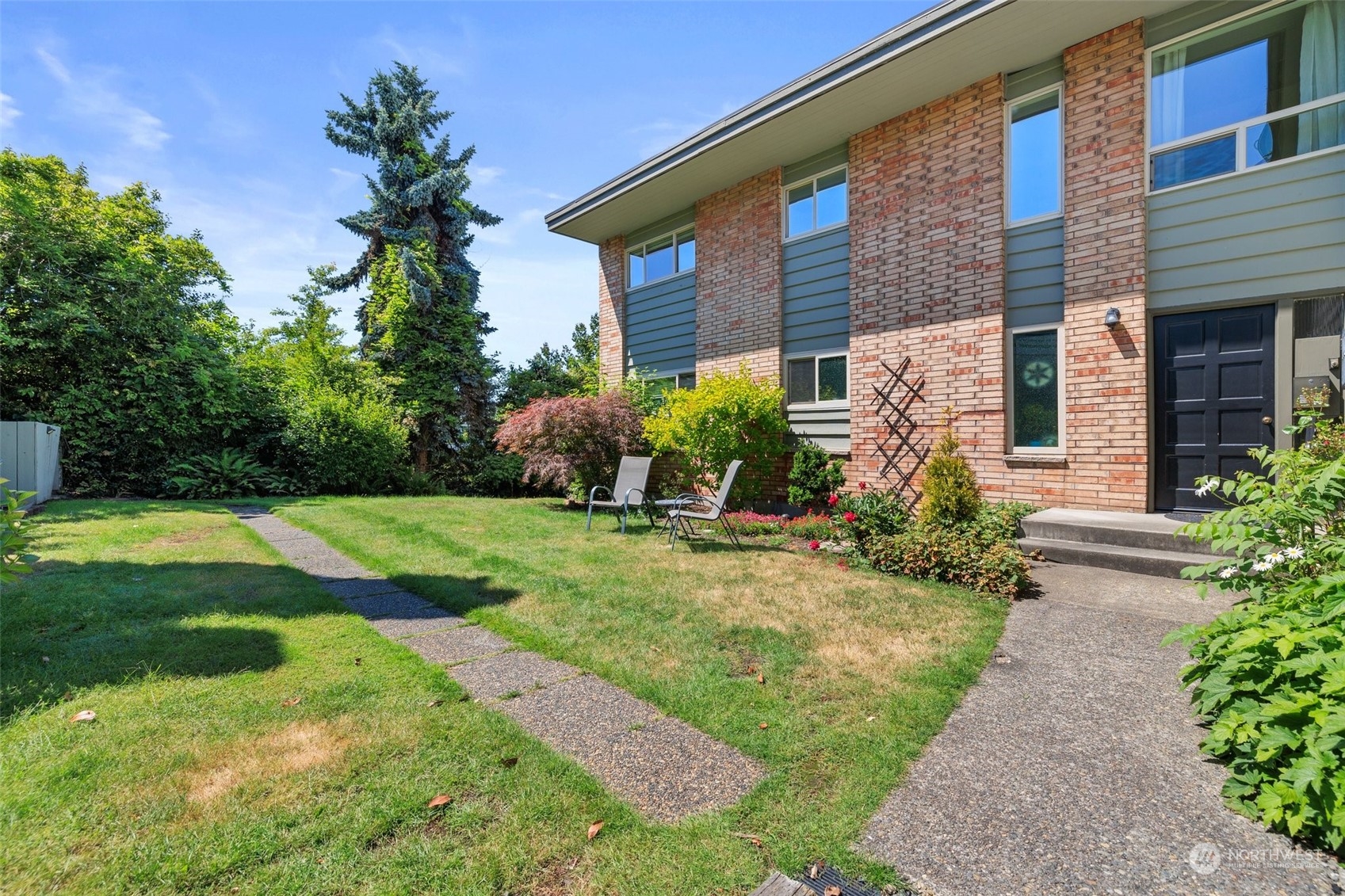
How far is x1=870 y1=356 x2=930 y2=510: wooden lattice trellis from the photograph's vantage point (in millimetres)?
7965

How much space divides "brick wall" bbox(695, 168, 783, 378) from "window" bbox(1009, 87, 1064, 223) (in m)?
3.55

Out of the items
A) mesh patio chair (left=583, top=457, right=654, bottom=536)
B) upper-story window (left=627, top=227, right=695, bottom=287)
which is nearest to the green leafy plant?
mesh patio chair (left=583, top=457, right=654, bottom=536)

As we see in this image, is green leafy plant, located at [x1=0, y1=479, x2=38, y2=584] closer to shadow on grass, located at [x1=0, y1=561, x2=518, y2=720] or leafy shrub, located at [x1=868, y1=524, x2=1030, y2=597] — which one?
shadow on grass, located at [x1=0, y1=561, x2=518, y2=720]

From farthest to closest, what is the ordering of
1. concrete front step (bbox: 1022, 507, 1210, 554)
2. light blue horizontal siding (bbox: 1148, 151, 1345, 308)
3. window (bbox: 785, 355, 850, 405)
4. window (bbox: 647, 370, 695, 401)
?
window (bbox: 647, 370, 695, 401)
window (bbox: 785, 355, 850, 405)
light blue horizontal siding (bbox: 1148, 151, 1345, 308)
concrete front step (bbox: 1022, 507, 1210, 554)

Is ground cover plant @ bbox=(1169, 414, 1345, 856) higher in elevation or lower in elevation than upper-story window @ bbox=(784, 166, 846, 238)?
lower

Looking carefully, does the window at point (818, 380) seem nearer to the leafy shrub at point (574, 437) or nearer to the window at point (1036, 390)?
the window at point (1036, 390)

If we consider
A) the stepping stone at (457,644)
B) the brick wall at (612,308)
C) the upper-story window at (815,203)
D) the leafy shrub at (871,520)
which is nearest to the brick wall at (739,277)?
the upper-story window at (815,203)

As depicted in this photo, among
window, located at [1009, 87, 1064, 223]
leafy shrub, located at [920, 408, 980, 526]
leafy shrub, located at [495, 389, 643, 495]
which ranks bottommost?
leafy shrub, located at [920, 408, 980, 526]

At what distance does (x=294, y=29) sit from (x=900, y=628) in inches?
333

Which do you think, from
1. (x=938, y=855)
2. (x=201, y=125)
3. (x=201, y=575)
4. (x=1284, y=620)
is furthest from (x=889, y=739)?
(x=201, y=125)

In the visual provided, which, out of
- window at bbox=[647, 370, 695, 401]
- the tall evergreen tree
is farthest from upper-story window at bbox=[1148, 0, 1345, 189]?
the tall evergreen tree

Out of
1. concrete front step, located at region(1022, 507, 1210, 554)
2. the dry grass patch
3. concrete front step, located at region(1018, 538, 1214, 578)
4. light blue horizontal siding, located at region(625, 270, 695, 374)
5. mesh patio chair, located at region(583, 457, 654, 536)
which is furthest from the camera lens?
light blue horizontal siding, located at region(625, 270, 695, 374)

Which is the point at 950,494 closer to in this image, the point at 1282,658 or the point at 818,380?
the point at 818,380

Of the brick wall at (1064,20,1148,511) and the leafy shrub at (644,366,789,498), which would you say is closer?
the brick wall at (1064,20,1148,511)
